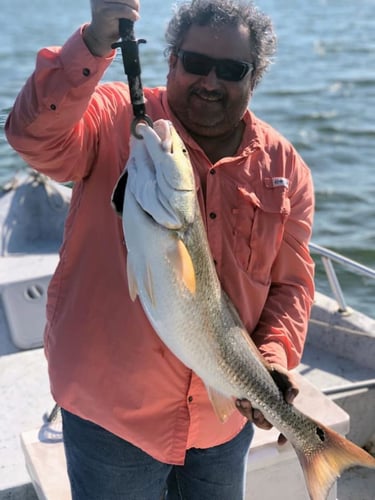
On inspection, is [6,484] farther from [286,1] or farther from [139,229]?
[286,1]

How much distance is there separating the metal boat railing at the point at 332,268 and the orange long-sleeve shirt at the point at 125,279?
2315 mm

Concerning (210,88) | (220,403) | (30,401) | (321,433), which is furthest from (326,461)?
(30,401)

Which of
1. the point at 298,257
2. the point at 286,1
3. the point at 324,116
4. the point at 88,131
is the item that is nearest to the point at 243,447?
the point at 298,257

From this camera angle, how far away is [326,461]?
2.71 meters

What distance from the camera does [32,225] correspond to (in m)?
7.70

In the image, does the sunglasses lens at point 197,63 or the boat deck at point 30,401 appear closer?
the sunglasses lens at point 197,63

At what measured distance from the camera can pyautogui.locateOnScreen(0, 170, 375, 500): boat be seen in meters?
3.69

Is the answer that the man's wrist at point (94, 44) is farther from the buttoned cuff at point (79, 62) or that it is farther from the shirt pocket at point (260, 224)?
the shirt pocket at point (260, 224)

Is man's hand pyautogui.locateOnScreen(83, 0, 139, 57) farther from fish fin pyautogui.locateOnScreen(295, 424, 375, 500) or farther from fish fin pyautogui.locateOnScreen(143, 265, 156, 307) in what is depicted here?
fish fin pyautogui.locateOnScreen(295, 424, 375, 500)

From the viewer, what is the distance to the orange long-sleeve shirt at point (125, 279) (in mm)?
2607

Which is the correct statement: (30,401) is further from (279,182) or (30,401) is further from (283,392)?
(279,182)

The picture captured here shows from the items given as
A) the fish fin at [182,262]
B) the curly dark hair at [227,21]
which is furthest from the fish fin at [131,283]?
the curly dark hair at [227,21]

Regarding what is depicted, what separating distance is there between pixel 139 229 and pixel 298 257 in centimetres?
89

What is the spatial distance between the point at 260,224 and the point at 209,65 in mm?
599
